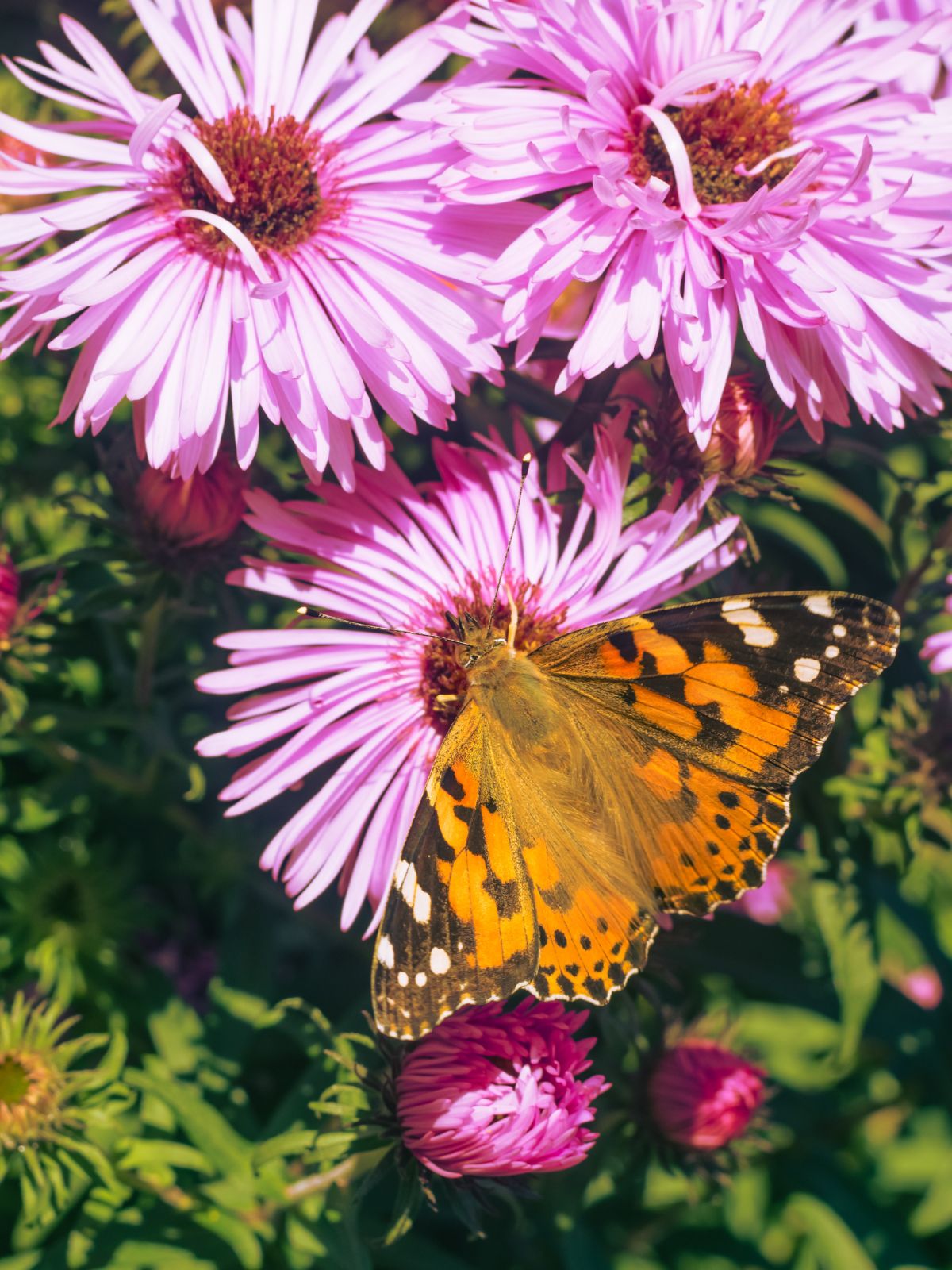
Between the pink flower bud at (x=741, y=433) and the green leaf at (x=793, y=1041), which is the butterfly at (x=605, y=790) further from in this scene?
the green leaf at (x=793, y=1041)

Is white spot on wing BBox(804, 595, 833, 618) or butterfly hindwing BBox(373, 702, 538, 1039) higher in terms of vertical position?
white spot on wing BBox(804, 595, 833, 618)

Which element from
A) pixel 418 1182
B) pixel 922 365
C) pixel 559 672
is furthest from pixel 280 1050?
pixel 922 365

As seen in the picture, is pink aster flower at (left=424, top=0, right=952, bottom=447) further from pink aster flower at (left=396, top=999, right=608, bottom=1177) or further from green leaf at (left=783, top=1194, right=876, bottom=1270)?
green leaf at (left=783, top=1194, right=876, bottom=1270)

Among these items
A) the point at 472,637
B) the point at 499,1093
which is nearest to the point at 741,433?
the point at 472,637

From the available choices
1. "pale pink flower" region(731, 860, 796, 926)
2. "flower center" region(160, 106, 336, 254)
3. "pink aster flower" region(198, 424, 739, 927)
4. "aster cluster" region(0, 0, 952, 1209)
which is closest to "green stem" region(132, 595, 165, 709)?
"aster cluster" region(0, 0, 952, 1209)

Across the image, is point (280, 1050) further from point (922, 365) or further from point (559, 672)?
point (922, 365)

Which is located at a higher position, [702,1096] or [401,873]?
[401,873]

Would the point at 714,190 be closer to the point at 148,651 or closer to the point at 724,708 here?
the point at 724,708
